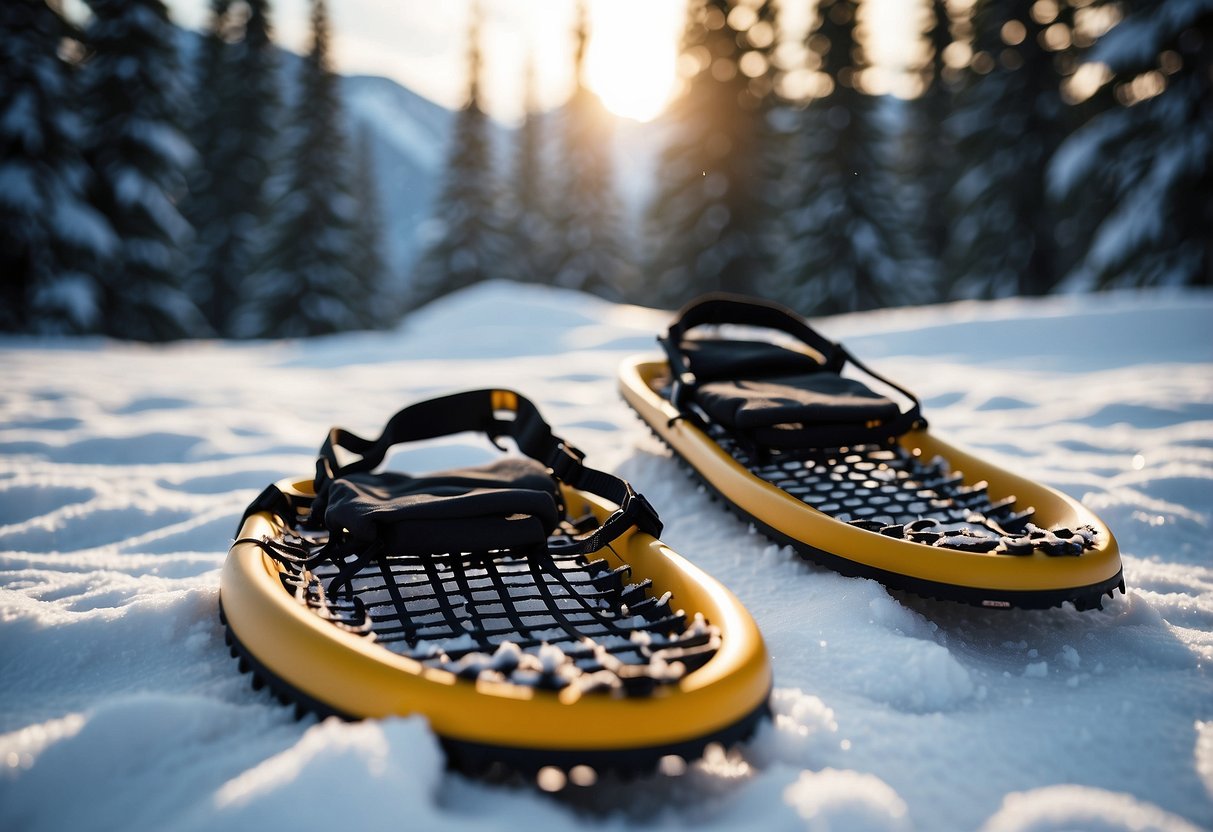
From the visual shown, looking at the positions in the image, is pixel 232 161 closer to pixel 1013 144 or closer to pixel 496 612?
pixel 1013 144

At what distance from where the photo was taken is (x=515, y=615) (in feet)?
4.83

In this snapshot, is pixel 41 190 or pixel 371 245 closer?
pixel 41 190

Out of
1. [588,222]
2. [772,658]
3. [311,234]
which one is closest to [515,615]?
[772,658]

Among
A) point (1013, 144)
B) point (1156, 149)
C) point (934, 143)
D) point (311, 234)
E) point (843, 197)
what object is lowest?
point (311, 234)

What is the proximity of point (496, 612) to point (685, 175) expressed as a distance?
18710mm

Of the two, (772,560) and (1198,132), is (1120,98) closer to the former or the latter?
(1198,132)

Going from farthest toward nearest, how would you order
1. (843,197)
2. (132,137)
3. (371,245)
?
(371,245) → (843,197) → (132,137)

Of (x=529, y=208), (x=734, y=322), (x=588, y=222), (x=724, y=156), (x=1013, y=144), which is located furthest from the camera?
(x=529, y=208)

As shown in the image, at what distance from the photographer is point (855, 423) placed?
2.31 metres

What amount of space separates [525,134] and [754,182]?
1278cm

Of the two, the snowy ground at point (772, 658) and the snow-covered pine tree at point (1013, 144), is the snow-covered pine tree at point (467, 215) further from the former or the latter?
the snowy ground at point (772, 658)

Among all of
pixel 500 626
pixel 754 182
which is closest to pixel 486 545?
pixel 500 626

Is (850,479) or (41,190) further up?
(850,479)

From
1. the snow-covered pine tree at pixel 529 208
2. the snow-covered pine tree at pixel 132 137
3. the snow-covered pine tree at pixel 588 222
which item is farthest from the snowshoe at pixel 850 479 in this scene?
the snow-covered pine tree at pixel 529 208
